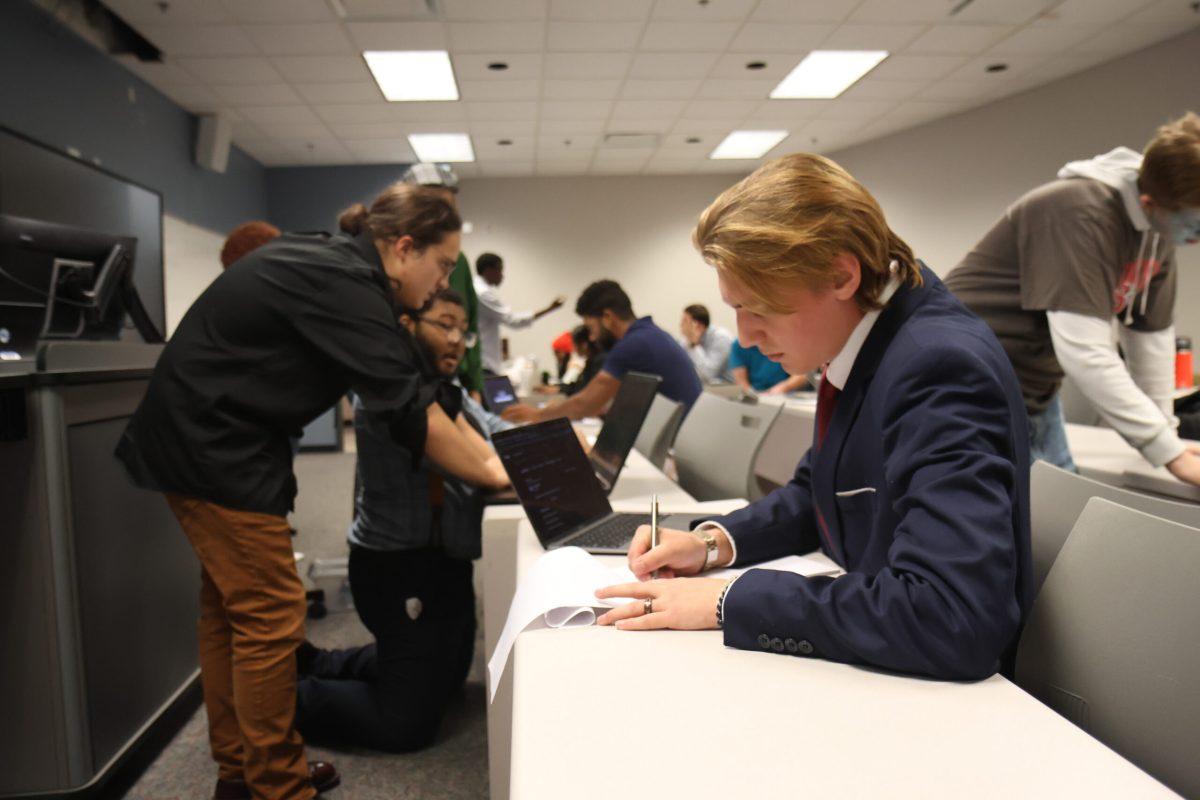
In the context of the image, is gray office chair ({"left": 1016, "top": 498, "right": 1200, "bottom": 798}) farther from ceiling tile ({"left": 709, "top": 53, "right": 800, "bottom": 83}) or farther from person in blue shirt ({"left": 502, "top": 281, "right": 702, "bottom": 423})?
ceiling tile ({"left": 709, "top": 53, "right": 800, "bottom": 83})

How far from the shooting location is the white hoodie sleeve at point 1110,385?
1523 mm

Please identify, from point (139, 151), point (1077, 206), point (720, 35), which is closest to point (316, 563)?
point (1077, 206)

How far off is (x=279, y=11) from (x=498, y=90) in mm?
1699

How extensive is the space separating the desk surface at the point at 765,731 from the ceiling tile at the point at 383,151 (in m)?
6.51

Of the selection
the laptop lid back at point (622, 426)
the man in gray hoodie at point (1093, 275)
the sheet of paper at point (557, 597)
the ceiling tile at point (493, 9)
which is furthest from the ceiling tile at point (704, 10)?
the sheet of paper at point (557, 597)

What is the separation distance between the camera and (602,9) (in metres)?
3.98

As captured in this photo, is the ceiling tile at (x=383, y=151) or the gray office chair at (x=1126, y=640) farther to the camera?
the ceiling tile at (x=383, y=151)

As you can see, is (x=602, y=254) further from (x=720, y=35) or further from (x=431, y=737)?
(x=431, y=737)

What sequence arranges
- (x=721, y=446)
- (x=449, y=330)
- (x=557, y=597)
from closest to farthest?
(x=557, y=597) < (x=721, y=446) < (x=449, y=330)

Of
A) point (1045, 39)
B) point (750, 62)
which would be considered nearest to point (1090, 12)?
point (1045, 39)

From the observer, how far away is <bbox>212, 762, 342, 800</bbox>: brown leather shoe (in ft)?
5.18

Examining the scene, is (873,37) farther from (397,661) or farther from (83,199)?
(397,661)

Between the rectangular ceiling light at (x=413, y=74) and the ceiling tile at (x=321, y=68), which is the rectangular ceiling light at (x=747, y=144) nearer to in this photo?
the rectangular ceiling light at (x=413, y=74)

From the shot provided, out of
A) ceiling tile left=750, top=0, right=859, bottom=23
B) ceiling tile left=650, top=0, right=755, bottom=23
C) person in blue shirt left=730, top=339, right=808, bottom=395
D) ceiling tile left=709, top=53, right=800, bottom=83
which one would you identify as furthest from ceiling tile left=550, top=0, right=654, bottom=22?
person in blue shirt left=730, top=339, right=808, bottom=395
